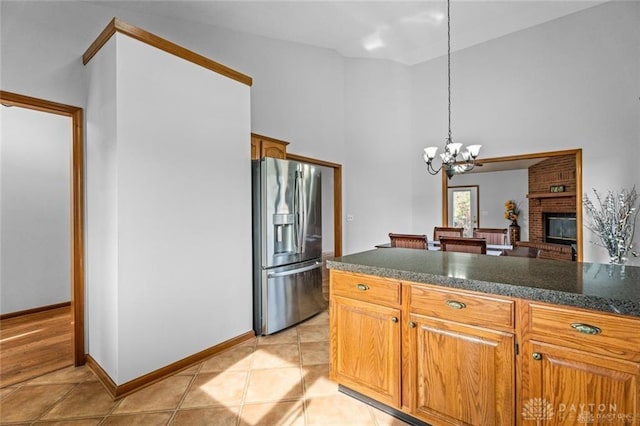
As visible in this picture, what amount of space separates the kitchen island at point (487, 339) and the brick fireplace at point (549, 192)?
209 inches

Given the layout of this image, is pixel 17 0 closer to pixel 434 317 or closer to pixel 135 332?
pixel 135 332

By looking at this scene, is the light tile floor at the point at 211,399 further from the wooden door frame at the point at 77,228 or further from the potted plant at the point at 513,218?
the potted plant at the point at 513,218

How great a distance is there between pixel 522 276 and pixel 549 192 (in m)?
6.28

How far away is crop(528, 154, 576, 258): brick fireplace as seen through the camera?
5.78m

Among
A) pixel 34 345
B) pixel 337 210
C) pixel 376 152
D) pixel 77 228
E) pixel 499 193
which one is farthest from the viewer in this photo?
pixel 499 193

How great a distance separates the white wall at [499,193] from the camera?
299 inches

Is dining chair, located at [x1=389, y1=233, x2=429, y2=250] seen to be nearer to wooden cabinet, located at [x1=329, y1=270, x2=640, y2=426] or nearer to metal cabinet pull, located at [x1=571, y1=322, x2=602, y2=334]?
wooden cabinet, located at [x1=329, y1=270, x2=640, y2=426]

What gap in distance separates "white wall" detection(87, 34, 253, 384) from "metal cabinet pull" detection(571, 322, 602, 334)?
2.36 meters

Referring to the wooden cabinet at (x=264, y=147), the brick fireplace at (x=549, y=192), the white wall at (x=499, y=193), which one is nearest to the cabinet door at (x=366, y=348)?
the wooden cabinet at (x=264, y=147)

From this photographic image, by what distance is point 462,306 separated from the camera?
4.67 feet

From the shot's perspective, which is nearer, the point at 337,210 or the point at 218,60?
the point at 218,60

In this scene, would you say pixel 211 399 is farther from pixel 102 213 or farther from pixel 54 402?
pixel 102 213

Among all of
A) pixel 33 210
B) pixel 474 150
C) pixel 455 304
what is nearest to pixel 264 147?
pixel 474 150

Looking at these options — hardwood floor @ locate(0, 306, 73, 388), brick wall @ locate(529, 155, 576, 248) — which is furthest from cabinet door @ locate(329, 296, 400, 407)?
brick wall @ locate(529, 155, 576, 248)
